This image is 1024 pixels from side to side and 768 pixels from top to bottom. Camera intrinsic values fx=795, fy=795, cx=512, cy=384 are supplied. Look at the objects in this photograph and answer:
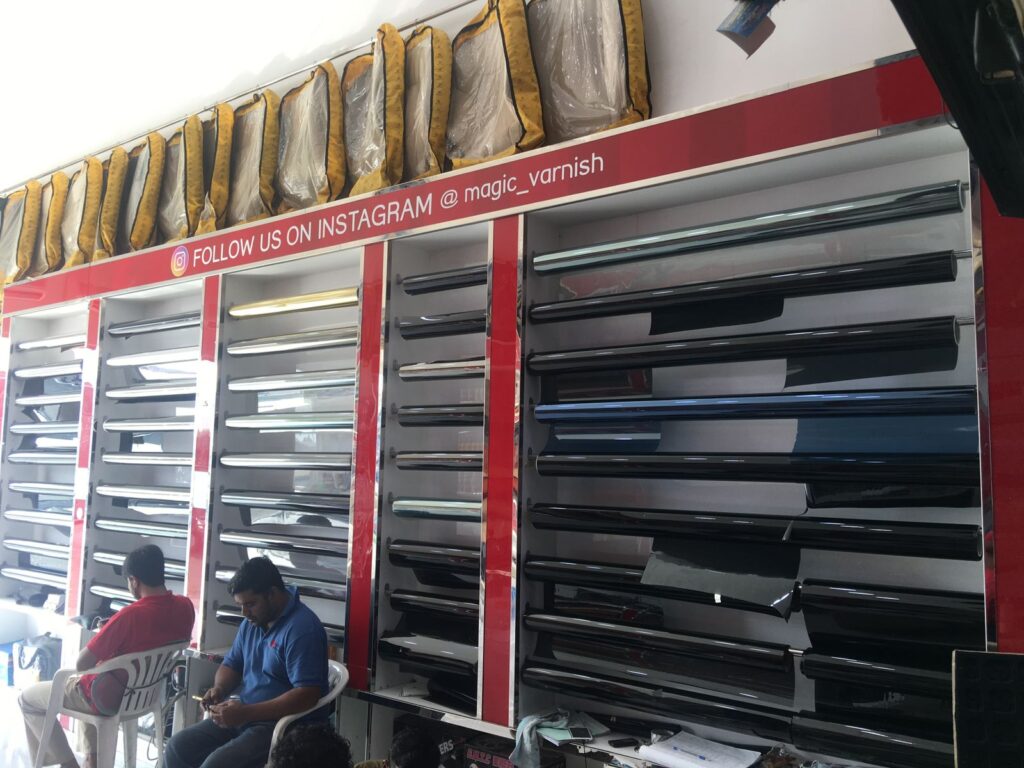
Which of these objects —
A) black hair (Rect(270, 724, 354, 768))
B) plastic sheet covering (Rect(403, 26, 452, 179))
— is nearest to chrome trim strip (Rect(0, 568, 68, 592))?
black hair (Rect(270, 724, 354, 768))

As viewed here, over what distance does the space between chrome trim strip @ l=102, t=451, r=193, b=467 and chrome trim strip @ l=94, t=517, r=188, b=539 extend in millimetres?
336

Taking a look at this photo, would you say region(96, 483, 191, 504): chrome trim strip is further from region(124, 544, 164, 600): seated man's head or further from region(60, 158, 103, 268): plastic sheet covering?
A: region(60, 158, 103, 268): plastic sheet covering

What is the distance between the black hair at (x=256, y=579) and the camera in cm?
317

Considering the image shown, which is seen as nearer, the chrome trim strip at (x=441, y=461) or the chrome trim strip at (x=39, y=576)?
the chrome trim strip at (x=441, y=461)

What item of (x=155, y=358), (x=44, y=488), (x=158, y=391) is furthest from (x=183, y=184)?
(x=44, y=488)

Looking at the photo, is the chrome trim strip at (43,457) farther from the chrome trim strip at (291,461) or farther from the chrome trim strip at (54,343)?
the chrome trim strip at (291,461)

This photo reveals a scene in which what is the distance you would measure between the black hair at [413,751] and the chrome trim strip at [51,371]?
345 cm

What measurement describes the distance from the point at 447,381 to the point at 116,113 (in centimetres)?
332

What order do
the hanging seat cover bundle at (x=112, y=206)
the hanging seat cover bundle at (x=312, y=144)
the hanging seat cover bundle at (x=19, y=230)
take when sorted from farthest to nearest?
Answer: 1. the hanging seat cover bundle at (x=19, y=230)
2. the hanging seat cover bundle at (x=112, y=206)
3. the hanging seat cover bundle at (x=312, y=144)

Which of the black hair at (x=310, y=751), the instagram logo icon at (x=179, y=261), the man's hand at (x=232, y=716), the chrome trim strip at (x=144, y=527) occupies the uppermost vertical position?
the instagram logo icon at (x=179, y=261)

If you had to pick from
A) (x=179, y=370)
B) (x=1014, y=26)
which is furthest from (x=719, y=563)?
(x=179, y=370)

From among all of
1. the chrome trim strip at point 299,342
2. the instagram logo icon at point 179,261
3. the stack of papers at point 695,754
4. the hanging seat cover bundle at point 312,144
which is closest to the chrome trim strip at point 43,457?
the instagram logo icon at point 179,261

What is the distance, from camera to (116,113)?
5207 millimetres

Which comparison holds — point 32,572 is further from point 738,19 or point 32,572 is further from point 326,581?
point 738,19
